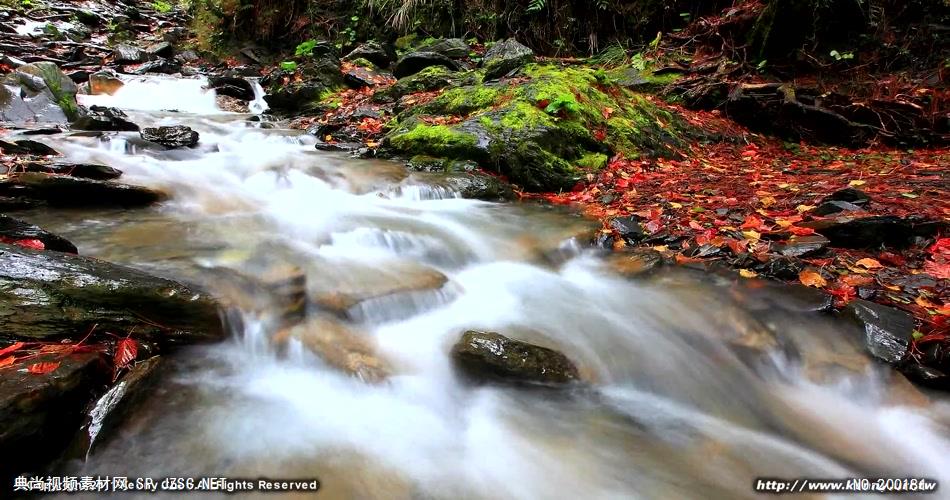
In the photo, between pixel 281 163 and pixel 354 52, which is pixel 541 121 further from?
pixel 354 52

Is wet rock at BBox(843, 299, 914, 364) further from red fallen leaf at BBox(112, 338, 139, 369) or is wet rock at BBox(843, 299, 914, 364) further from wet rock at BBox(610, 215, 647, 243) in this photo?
red fallen leaf at BBox(112, 338, 139, 369)

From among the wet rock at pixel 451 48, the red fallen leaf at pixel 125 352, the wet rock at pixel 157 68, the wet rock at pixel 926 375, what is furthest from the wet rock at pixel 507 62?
the wet rock at pixel 157 68

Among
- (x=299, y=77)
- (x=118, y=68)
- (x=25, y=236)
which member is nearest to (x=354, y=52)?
(x=299, y=77)

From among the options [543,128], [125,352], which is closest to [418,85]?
[543,128]

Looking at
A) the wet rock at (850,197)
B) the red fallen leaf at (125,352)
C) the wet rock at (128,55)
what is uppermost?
the wet rock at (128,55)

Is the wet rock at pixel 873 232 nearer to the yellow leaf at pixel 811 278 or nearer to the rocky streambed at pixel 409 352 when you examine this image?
the yellow leaf at pixel 811 278

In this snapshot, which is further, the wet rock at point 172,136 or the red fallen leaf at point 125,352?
the wet rock at point 172,136

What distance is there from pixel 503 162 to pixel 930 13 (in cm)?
777

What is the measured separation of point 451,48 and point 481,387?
9508 millimetres

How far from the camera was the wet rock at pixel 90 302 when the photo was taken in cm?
231

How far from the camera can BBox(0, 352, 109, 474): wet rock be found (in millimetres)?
1866

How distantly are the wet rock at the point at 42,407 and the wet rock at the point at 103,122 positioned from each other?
6209mm

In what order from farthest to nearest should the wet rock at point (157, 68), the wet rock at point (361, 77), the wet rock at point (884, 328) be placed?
1. the wet rock at point (157, 68)
2. the wet rock at point (361, 77)
3. the wet rock at point (884, 328)

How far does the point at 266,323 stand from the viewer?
303 cm
